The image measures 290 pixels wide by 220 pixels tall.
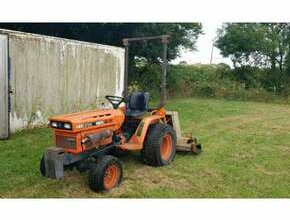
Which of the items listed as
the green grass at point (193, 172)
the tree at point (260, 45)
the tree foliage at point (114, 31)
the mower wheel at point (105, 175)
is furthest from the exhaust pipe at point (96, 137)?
the tree at point (260, 45)

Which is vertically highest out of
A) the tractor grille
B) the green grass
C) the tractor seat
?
the tractor seat

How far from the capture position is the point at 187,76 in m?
17.6

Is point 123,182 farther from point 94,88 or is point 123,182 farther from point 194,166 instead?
point 94,88

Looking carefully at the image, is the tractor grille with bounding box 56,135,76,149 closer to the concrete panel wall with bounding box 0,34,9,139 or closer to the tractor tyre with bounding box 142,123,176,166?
the tractor tyre with bounding box 142,123,176,166

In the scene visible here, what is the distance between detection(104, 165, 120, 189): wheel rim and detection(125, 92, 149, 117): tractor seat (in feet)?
3.73

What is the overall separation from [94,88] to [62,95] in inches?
48.3

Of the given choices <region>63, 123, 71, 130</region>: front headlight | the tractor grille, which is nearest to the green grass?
the tractor grille

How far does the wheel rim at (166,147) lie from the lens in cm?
547

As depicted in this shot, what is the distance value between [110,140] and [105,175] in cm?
59

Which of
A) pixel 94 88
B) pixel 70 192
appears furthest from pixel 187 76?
pixel 70 192

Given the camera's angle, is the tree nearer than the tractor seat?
No

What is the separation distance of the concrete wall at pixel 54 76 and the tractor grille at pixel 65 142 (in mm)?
3655

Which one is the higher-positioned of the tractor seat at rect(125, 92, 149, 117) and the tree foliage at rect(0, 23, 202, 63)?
the tree foliage at rect(0, 23, 202, 63)

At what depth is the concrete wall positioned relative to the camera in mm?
7785
